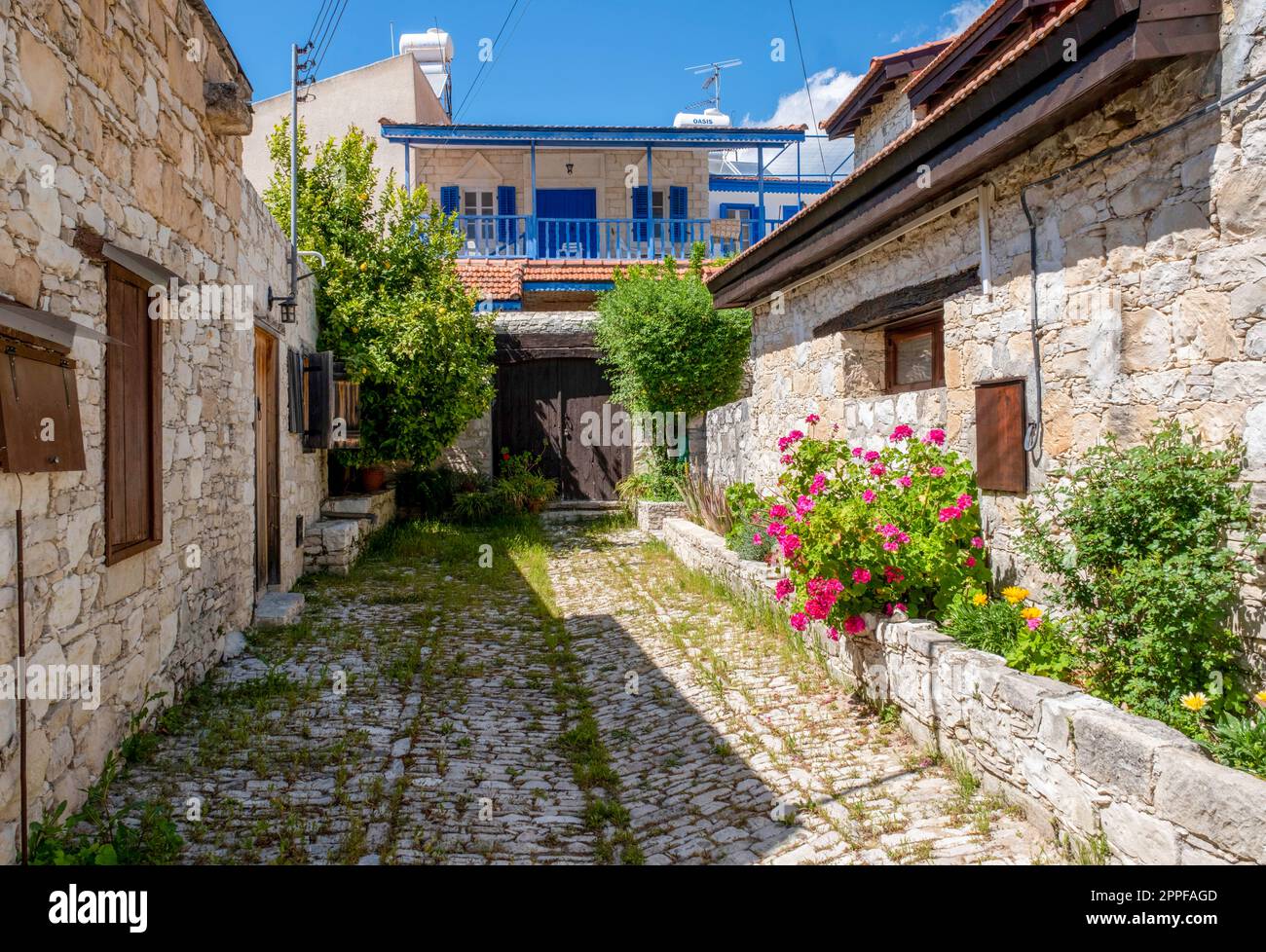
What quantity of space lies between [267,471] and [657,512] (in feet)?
16.6

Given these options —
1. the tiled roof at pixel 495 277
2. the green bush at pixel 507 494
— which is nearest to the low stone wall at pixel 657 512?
the green bush at pixel 507 494

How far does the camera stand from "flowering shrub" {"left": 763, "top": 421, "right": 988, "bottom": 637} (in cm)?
430

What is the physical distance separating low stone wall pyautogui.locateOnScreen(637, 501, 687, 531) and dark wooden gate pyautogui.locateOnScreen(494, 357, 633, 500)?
7.83ft

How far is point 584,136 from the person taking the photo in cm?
1551

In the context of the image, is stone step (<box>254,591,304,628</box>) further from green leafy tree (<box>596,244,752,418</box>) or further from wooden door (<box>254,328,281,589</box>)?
green leafy tree (<box>596,244,752,418</box>)

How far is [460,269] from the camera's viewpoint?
14172 mm

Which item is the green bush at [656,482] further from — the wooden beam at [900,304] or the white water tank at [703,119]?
the white water tank at [703,119]

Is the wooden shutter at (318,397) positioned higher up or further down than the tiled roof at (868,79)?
further down

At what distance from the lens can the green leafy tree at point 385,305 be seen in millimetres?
9578

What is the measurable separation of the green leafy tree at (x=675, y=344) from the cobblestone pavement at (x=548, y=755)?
4894 millimetres

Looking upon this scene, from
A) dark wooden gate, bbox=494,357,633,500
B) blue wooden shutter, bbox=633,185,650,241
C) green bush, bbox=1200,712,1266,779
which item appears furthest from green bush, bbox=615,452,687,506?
green bush, bbox=1200,712,1266,779

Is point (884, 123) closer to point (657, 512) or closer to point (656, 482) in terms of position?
point (656, 482)
